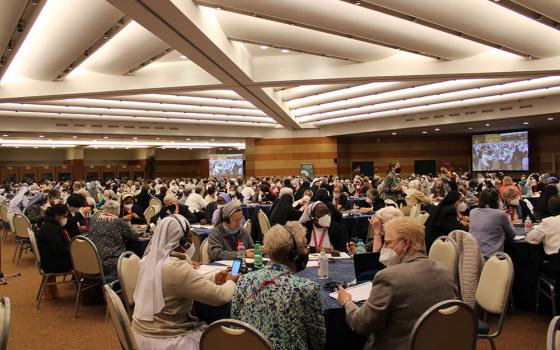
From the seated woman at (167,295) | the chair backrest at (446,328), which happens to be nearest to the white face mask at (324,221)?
the seated woman at (167,295)

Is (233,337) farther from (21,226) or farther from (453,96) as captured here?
(453,96)

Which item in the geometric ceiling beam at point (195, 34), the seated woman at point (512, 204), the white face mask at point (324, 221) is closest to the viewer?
the white face mask at point (324, 221)

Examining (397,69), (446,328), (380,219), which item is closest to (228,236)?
(380,219)

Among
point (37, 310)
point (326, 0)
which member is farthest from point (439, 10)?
point (37, 310)

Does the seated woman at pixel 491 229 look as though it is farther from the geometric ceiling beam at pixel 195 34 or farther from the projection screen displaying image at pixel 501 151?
the projection screen displaying image at pixel 501 151

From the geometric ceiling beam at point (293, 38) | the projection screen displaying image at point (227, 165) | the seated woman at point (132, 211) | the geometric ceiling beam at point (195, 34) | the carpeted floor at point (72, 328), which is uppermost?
the geometric ceiling beam at point (293, 38)

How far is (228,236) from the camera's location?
4688 mm

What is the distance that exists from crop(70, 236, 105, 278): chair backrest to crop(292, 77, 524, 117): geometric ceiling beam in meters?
10.6

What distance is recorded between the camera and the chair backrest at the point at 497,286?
3203 mm

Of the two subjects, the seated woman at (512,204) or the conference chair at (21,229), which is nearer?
the seated woman at (512,204)

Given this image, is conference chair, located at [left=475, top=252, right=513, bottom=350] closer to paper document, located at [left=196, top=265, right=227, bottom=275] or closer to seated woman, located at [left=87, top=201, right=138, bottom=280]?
paper document, located at [left=196, top=265, right=227, bottom=275]

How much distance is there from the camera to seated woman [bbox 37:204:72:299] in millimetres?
5656

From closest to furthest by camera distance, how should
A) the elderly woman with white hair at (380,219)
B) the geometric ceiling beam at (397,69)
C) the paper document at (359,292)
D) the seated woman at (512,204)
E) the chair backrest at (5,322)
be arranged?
the chair backrest at (5,322) < the paper document at (359,292) < the elderly woman with white hair at (380,219) < the seated woman at (512,204) < the geometric ceiling beam at (397,69)

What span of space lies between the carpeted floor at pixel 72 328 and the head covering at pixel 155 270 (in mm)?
2017
